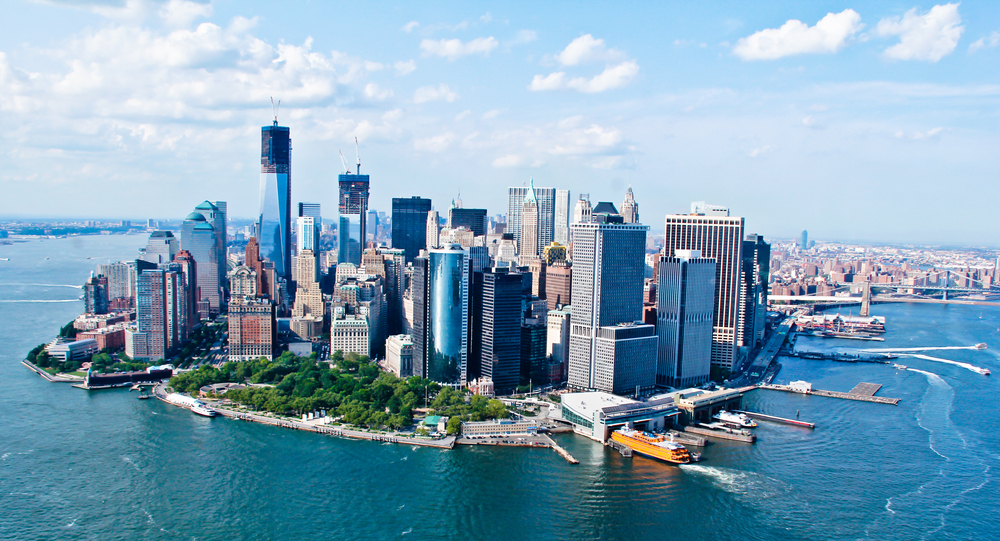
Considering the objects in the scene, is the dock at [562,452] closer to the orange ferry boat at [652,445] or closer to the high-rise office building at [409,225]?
the orange ferry boat at [652,445]

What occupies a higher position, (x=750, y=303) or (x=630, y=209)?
(x=630, y=209)

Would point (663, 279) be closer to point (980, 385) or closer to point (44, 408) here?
point (980, 385)

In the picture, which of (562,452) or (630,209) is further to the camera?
(630,209)

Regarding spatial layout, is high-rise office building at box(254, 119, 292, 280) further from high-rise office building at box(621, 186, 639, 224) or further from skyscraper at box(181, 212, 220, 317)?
high-rise office building at box(621, 186, 639, 224)

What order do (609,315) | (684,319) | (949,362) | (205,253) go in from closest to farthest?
(609,315), (684,319), (949,362), (205,253)

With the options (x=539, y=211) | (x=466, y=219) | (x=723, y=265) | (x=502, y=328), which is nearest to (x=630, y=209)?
(x=539, y=211)

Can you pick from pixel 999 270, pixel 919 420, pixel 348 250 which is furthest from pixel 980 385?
pixel 999 270

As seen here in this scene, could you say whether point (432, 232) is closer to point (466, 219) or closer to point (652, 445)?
point (466, 219)

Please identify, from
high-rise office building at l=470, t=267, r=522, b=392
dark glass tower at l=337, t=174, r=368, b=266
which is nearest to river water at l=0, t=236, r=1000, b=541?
high-rise office building at l=470, t=267, r=522, b=392
